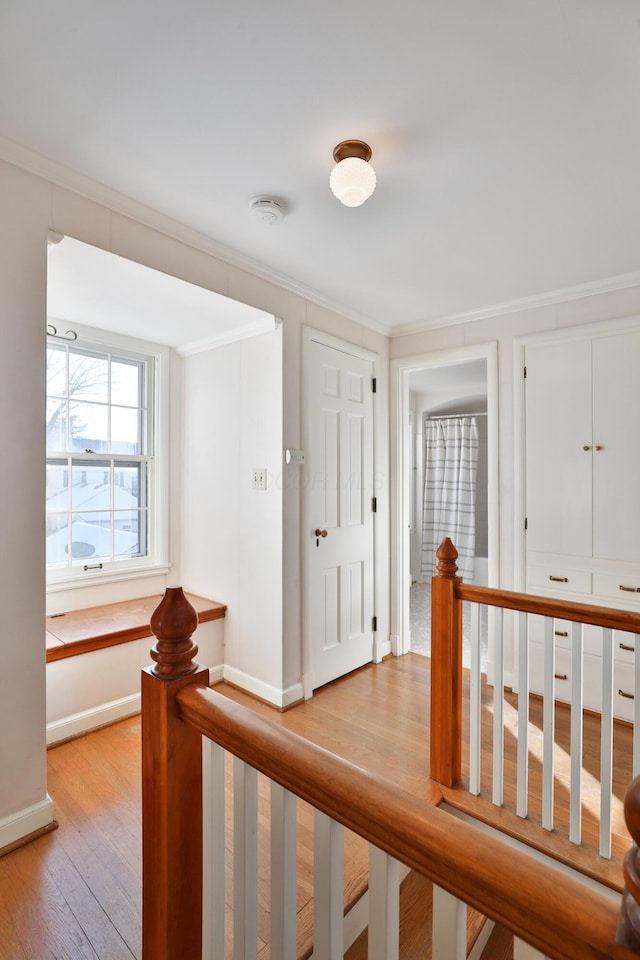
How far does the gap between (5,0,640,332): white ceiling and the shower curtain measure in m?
3.21

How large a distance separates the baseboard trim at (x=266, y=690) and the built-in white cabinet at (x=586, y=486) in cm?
147

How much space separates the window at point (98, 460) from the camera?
2.76 meters

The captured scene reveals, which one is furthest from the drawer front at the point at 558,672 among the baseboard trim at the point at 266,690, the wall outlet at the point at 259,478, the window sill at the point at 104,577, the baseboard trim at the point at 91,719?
the window sill at the point at 104,577

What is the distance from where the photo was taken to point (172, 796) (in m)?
0.96

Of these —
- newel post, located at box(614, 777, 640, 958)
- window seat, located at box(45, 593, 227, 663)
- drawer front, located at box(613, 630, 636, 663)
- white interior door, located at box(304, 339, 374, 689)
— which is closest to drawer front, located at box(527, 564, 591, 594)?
drawer front, located at box(613, 630, 636, 663)

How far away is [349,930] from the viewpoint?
1490 millimetres

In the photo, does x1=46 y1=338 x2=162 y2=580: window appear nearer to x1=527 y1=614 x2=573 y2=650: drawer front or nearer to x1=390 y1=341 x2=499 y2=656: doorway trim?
x1=390 y1=341 x2=499 y2=656: doorway trim

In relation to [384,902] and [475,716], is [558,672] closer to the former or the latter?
[475,716]

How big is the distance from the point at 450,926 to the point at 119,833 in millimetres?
1598

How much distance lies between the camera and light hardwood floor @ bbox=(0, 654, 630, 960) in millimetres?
1395

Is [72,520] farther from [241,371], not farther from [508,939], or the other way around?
[508,939]

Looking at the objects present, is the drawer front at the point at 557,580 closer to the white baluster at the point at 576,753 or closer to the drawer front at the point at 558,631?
the drawer front at the point at 558,631

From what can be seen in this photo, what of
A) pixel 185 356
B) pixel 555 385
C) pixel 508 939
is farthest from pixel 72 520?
pixel 555 385

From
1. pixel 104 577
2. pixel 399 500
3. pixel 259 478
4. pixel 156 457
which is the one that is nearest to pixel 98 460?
pixel 156 457
